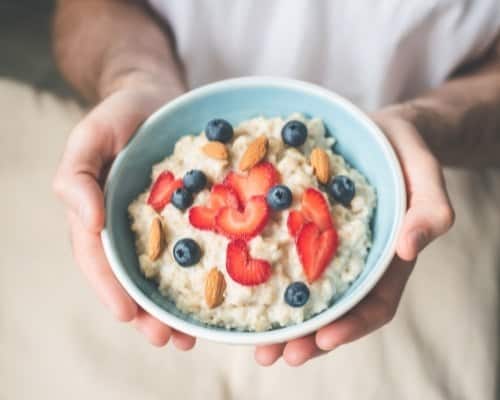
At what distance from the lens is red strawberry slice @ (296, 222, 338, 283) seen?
32.5 inches

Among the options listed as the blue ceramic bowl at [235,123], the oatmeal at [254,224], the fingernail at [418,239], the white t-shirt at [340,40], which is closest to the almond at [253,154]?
the oatmeal at [254,224]

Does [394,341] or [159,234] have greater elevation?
[159,234]

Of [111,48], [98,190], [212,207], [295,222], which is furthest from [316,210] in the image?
[111,48]

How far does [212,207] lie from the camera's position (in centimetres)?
88

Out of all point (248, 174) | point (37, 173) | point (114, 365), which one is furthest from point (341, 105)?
point (37, 173)

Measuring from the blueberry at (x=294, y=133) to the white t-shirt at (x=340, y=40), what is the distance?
32cm

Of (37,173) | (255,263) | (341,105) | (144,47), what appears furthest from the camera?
(37,173)

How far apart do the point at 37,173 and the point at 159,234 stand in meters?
0.57

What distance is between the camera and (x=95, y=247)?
0.91m

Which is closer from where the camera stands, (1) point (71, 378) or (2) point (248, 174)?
(2) point (248, 174)

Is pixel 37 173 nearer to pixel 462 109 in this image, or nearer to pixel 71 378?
pixel 71 378

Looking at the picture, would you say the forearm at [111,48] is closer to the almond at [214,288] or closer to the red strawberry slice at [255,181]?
the red strawberry slice at [255,181]

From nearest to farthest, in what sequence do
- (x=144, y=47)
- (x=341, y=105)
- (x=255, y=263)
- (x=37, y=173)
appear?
(x=255, y=263)
(x=341, y=105)
(x=144, y=47)
(x=37, y=173)

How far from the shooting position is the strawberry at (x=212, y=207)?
0.87 meters
